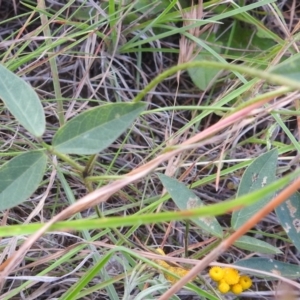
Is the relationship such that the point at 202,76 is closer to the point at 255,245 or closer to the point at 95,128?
the point at 255,245

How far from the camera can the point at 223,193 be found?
1.26 m

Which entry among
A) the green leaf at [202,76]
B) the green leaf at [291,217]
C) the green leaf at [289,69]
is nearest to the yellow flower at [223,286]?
the green leaf at [291,217]

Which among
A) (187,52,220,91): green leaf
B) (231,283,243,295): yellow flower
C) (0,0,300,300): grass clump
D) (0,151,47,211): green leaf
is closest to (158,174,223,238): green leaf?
(0,0,300,300): grass clump

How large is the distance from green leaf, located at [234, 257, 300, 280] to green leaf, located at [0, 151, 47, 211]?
1.31 ft

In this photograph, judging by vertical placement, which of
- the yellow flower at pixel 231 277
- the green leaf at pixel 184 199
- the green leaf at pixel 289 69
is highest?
the green leaf at pixel 289 69

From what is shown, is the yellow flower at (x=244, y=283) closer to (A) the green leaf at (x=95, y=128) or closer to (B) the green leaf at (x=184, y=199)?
(B) the green leaf at (x=184, y=199)

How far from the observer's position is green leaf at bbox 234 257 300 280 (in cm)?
91

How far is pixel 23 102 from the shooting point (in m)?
0.71

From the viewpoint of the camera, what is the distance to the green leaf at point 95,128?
69 cm

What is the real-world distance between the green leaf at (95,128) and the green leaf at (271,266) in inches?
14.7

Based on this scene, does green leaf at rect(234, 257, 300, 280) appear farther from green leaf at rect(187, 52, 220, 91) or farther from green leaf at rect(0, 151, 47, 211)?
green leaf at rect(187, 52, 220, 91)

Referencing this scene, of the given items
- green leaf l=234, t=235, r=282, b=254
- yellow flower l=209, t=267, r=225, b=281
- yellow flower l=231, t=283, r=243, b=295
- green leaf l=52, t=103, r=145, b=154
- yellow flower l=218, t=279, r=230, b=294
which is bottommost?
yellow flower l=231, t=283, r=243, b=295

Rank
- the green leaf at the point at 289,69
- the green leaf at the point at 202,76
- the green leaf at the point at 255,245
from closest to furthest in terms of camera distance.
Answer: the green leaf at the point at 289,69, the green leaf at the point at 255,245, the green leaf at the point at 202,76

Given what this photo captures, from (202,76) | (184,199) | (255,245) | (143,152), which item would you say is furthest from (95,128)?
(202,76)
